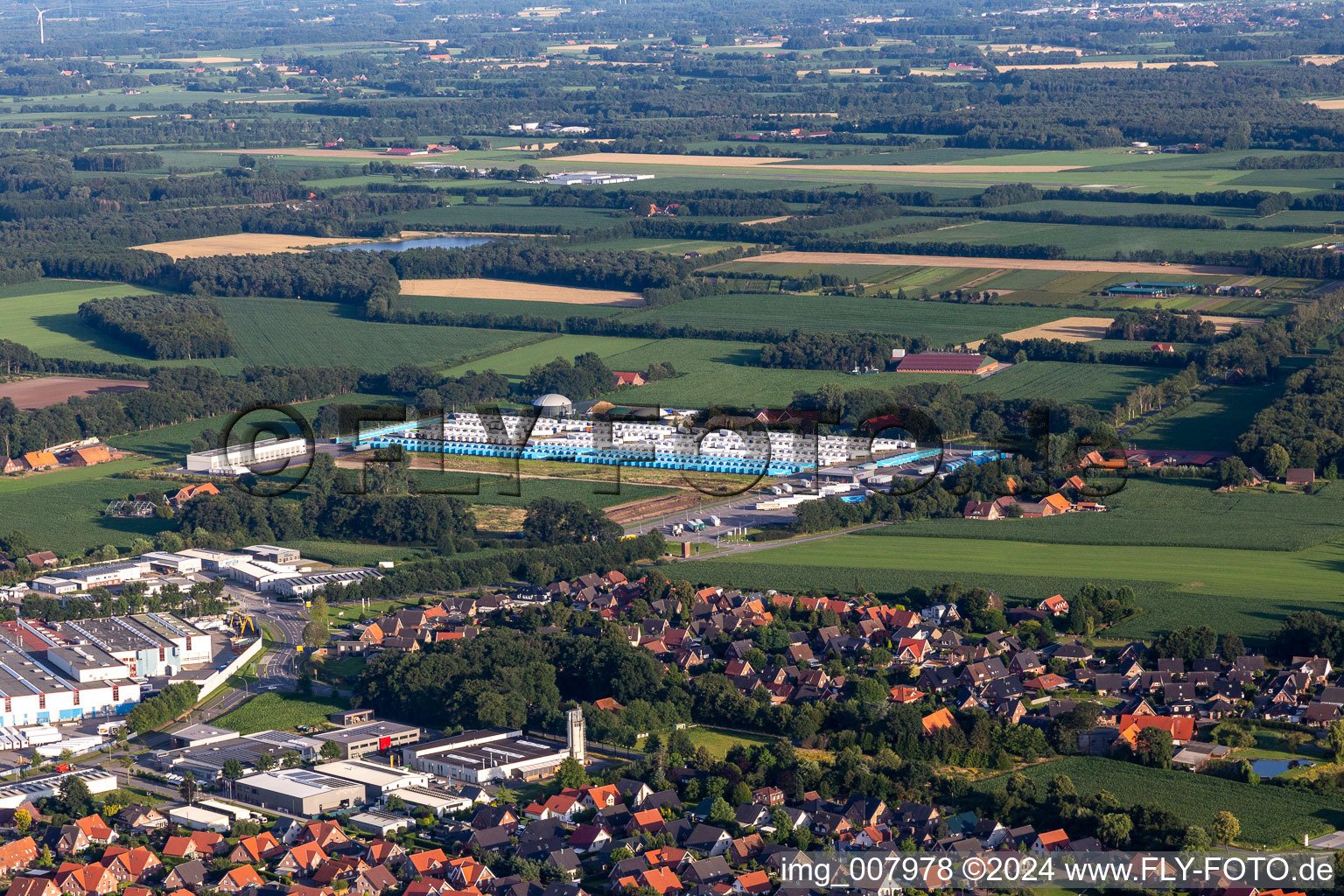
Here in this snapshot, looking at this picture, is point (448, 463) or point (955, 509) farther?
point (448, 463)

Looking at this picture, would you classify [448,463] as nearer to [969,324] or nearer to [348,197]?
[969,324]

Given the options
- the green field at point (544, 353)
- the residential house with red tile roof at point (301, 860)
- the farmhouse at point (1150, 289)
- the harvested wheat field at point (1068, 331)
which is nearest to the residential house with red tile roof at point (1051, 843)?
the residential house with red tile roof at point (301, 860)

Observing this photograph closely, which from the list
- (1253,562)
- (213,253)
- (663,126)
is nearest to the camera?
(1253,562)

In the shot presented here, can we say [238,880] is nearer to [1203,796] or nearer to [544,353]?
[1203,796]

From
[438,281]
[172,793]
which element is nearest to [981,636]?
[172,793]

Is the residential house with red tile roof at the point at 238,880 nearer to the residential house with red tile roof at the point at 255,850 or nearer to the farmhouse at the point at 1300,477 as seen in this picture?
the residential house with red tile roof at the point at 255,850
